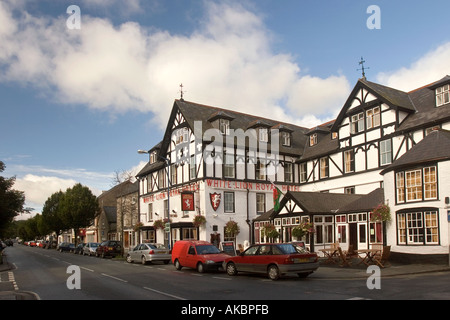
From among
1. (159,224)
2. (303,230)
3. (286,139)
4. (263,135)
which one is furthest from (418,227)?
(159,224)

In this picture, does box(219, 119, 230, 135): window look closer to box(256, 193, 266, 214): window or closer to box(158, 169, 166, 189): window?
box(256, 193, 266, 214): window

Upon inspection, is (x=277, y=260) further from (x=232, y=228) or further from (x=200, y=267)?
(x=232, y=228)

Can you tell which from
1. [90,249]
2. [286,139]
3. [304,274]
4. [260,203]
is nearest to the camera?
[304,274]

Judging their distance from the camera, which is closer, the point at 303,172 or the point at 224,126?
the point at 224,126

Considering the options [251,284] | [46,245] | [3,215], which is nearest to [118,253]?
Result: [3,215]

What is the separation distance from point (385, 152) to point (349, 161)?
12.7ft

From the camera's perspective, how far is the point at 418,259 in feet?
72.7

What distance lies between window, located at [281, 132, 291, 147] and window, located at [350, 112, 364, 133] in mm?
7985

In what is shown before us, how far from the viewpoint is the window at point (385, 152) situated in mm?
30844

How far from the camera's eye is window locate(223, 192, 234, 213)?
36.0m

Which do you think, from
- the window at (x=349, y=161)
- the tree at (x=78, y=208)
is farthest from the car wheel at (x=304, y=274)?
the tree at (x=78, y=208)

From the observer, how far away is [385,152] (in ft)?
102

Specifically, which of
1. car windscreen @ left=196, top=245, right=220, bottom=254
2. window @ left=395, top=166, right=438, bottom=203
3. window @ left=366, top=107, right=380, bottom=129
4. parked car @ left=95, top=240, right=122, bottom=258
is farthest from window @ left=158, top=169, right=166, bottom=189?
window @ left=395, top=166, right=438, bottom=203
